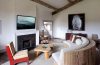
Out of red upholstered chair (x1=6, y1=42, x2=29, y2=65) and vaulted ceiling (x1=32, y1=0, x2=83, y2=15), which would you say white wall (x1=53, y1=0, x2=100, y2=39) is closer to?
vaulted ceiling (x1=32, y1=0, x2=83, y2=15)

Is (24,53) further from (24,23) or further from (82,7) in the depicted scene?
(82,7)

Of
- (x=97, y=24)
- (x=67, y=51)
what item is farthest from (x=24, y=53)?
(x=97, y=24)

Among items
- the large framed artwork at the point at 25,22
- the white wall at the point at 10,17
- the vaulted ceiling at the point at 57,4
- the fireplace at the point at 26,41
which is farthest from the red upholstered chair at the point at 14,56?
the vaulted ceiling at the point at 57,4

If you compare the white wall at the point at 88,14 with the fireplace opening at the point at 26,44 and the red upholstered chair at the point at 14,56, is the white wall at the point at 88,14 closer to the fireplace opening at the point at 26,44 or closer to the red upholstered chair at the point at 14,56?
the fireplace opening at the point at 26,44

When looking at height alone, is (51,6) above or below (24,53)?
above

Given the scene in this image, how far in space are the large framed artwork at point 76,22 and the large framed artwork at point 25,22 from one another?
148 inches

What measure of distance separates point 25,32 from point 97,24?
17.3 ft

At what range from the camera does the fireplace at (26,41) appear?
21.3 ft

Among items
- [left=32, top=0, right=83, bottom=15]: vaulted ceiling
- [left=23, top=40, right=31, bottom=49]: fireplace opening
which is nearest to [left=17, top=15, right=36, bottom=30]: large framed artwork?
[left=23, top=40, right=31, bottom=49]: fireplace opening

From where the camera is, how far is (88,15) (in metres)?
9.51

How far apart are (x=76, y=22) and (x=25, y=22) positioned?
4.62 m

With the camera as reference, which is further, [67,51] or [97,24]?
[97,24]

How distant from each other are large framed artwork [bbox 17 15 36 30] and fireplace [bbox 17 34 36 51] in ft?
1.68

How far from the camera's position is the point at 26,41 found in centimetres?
707
